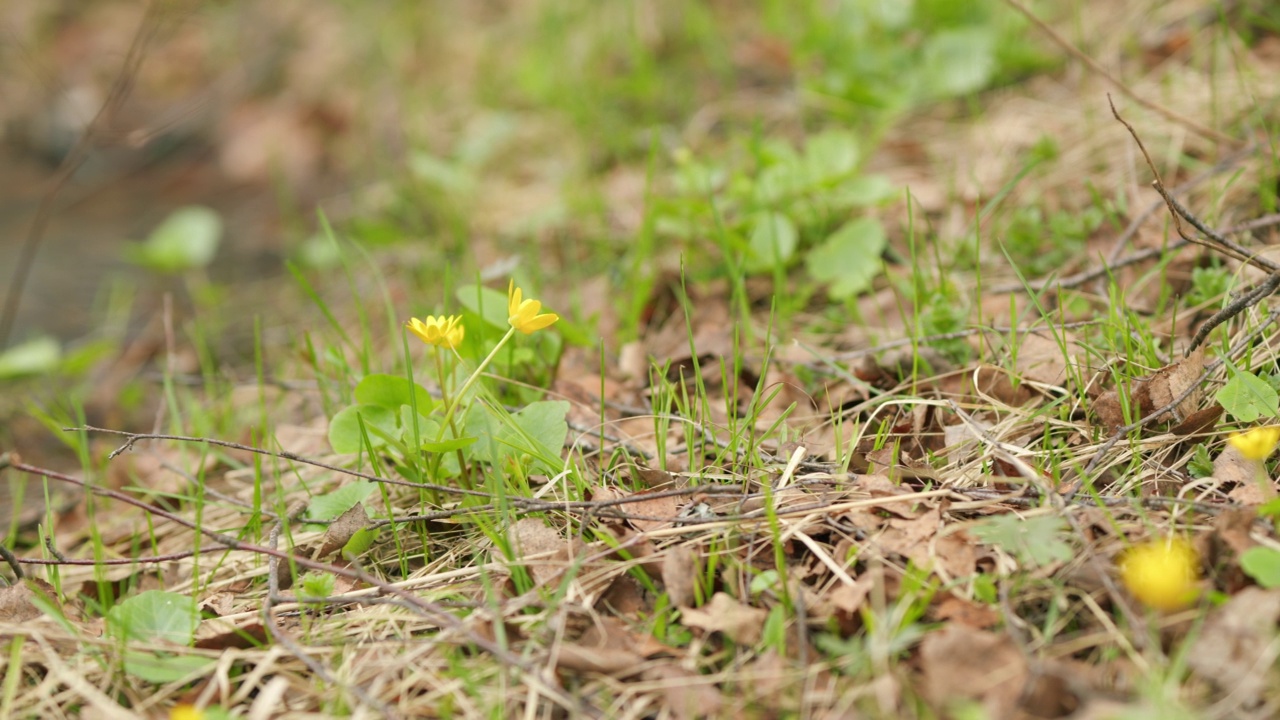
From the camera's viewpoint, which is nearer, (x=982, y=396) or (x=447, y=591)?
(x=447, y=591)

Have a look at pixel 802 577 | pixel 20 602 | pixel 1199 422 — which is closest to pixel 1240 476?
pixel 1199 422

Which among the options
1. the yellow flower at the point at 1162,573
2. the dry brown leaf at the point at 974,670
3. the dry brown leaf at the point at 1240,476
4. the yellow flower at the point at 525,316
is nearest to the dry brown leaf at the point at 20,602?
the yellow flower at the point at 525,316

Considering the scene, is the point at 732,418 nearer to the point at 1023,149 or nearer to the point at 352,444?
the point at 352,444

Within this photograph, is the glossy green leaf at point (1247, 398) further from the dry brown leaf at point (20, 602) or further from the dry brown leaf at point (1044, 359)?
the dry brown leaf at point (20, 602)

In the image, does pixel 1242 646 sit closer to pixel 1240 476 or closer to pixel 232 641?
pixel 1240 476

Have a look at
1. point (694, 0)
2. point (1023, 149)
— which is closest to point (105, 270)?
point (694, 0)
